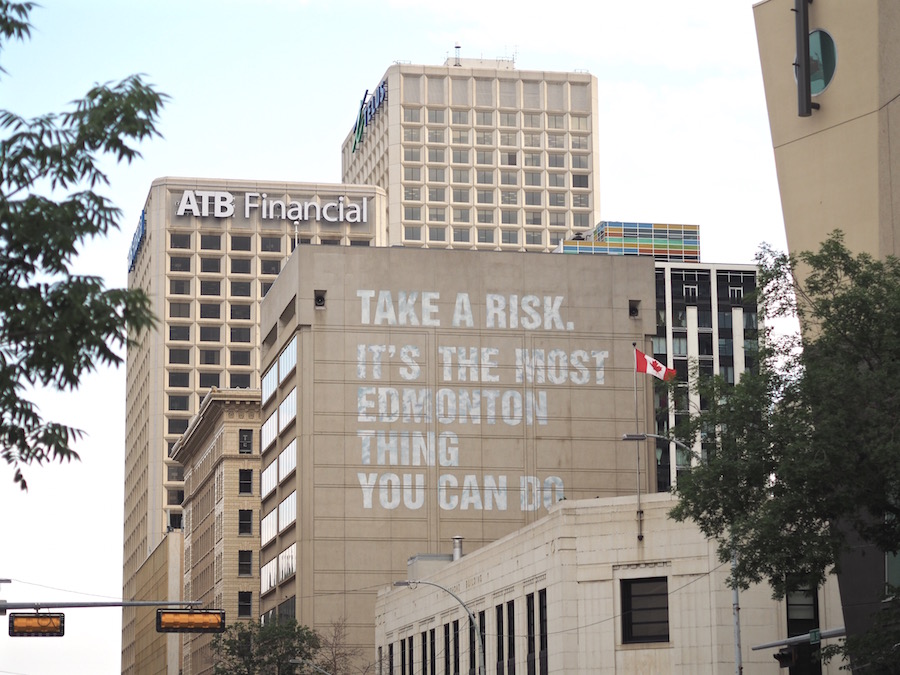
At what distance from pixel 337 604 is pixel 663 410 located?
2441 inches

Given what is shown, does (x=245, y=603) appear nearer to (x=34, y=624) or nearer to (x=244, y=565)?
(x=244, y=565)

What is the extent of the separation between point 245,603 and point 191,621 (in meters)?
99.3

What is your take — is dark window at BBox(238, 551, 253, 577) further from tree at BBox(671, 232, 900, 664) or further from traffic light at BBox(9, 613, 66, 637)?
tree at BBox(671, 232, 900, 664)

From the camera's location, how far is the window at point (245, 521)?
14838 cm

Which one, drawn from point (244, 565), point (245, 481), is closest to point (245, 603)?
point (244, 565)

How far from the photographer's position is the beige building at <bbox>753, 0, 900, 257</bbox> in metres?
54.4

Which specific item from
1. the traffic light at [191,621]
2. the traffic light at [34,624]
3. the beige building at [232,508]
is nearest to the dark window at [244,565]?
the beige building at [232,508]

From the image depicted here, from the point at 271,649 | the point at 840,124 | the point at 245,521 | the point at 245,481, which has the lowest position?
the point at 271,649

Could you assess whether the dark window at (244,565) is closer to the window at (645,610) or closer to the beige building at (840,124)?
the window at (645,610)

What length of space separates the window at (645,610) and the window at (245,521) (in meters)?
84.3

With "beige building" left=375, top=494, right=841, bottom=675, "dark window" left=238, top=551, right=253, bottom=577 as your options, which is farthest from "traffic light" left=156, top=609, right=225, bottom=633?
"dark window" left=238, top=551, right=253, bottom=577

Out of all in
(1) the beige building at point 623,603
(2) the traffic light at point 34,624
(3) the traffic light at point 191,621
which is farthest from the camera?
(1) the beige building at point 623,603

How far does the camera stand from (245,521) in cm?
14900

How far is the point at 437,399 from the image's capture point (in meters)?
111
